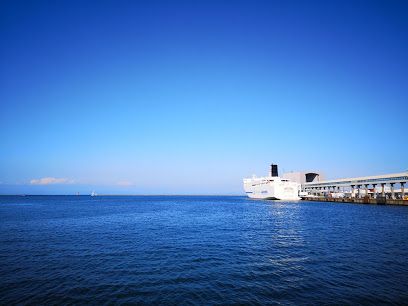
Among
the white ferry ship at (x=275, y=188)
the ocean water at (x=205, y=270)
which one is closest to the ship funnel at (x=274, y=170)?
the white ferry ship at (x=275, y=188)

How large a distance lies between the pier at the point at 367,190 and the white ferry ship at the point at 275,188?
57.2 ft

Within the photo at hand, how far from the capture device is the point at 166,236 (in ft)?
104

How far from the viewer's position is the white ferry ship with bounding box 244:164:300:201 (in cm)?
13175

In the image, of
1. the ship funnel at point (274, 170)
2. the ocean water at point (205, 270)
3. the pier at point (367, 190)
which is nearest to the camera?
the ocean water at point (205, 270)

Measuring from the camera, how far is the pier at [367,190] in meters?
93.4

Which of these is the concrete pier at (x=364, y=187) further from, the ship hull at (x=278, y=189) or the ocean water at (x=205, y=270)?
the ocean water at (x=205, y=270)

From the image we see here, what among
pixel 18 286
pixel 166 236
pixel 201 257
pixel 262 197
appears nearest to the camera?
pixel 18 286

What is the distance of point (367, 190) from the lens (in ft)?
410

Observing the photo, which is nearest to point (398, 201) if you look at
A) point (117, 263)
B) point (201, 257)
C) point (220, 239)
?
point (220, 239)

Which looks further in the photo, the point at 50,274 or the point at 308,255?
the point at 308,255

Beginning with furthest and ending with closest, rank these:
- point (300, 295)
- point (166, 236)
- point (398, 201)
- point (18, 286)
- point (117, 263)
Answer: point (398, 201)
point (166, 236)
point (117, 263)
point (18, 286)
point (300, 295)

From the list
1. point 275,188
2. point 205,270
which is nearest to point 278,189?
point 275,188

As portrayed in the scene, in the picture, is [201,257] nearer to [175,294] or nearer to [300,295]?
[175,294]

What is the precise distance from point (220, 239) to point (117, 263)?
1276 cm
